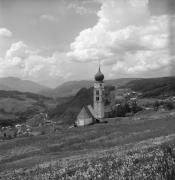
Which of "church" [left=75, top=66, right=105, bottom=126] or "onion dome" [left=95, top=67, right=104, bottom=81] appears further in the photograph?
"onion dome" [left=95, top=67, right=104, bottom=81]

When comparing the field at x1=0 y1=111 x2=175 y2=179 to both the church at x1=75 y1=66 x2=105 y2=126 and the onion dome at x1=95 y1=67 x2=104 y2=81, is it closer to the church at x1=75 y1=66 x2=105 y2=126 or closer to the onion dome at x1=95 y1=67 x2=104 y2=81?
the church at x1=75 y1=66 x2=105 y2=126

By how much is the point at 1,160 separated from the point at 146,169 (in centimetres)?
3936

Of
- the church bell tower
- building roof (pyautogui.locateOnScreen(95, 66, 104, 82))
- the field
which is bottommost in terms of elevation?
the field

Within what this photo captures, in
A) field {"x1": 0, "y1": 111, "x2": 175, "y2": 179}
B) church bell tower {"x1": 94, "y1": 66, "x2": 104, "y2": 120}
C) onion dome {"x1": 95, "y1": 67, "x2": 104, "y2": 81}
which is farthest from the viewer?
onion dome {"x1": 95, "y1": 67, "x2": 104, "y2": 81}

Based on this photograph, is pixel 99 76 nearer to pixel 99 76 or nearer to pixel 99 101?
pixel 99 76

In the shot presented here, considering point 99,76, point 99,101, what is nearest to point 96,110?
point 99,101

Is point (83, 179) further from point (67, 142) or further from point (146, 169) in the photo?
point (67, 142)

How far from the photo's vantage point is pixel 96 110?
407 feet

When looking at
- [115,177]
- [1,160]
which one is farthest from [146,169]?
[1,160]

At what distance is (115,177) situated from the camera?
10.6m

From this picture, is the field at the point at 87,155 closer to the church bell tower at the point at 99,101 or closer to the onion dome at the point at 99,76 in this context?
the church bell tower at the point at 99,101

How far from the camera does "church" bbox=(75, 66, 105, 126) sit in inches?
4528

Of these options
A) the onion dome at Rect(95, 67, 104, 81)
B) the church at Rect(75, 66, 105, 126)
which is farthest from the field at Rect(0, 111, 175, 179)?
the onion dome at Rect(95, 67, 104, 81)

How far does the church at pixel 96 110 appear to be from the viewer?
115000mm
